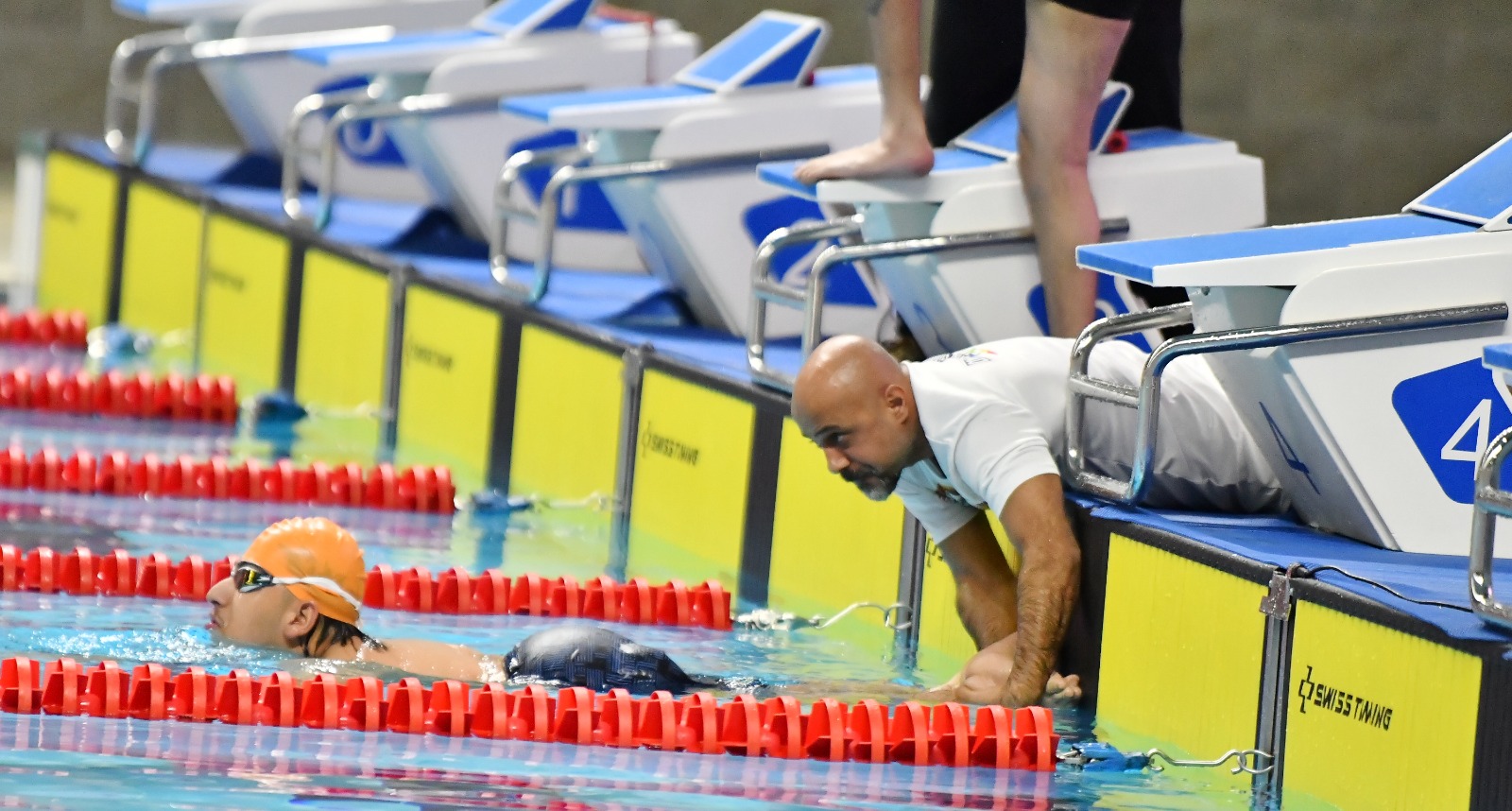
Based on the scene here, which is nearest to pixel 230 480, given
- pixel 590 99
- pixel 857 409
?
pixel 590 99

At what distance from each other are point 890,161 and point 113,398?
3548 millimetres

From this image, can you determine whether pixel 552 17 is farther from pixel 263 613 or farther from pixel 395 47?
pixel 263 613

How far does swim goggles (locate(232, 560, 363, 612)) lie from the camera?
171 inches

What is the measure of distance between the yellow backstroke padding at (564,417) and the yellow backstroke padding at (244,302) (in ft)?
6.43

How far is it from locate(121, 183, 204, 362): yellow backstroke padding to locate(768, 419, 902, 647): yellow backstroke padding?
4.46m

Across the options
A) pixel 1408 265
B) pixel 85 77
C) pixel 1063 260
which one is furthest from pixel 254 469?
pixel 85 77

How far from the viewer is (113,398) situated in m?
7.89

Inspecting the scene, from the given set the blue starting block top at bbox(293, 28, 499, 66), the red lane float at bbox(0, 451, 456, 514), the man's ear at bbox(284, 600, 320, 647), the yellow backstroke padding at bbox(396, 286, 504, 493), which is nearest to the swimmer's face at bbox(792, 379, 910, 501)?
the man's ear at bbox(284, 600, 320, 647)

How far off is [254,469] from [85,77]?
867 centimetres

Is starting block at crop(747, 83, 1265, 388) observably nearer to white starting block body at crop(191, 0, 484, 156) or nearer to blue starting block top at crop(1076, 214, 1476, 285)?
blue starting block top at crop(1076, 214, 1476, 285)

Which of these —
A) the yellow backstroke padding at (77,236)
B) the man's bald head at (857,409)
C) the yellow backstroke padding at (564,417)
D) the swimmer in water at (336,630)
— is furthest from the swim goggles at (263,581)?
the yellow backstroke padding at (77,236)

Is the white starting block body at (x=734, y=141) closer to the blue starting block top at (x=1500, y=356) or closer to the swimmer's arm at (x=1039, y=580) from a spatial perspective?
the swimmer's arm at (x=1039, y=580)

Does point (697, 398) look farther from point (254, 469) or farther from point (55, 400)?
point (55, 400)

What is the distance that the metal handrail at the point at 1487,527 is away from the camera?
3.36 m
